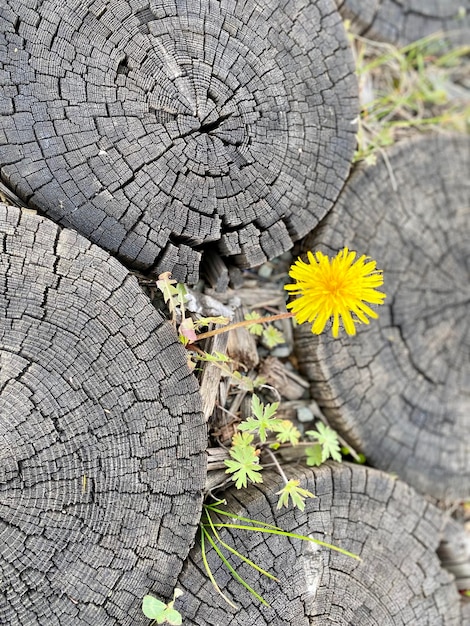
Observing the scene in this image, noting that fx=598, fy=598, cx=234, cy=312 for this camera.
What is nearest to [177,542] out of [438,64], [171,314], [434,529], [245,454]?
[245,454]

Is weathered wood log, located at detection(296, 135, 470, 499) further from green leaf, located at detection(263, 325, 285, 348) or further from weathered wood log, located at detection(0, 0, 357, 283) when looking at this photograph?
weathered wood log, located at detection(0, 0, 357, 283)

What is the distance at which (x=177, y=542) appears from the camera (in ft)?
6.74

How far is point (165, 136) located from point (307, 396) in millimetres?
1278

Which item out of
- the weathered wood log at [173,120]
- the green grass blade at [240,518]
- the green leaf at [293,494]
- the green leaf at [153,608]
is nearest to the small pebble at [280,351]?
the weathered wood log at [173,120]

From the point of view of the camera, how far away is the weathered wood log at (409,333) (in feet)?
8.43

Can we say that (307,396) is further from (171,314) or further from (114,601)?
(114,601)

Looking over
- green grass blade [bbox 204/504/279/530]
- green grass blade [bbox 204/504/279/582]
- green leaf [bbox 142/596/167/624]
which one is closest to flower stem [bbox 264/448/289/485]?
green grass blade [bbox 204/504/279/530]

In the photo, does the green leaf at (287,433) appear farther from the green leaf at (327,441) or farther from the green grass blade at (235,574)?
the green grass blade at (235,574)

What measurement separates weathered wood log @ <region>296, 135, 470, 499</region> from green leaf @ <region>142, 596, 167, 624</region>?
105cm

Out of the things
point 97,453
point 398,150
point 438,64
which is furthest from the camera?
point 438,64

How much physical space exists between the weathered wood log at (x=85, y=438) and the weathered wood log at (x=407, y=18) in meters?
1.76

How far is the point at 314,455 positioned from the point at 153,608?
83cm

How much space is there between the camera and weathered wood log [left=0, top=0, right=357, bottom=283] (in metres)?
1.98

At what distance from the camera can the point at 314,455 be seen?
239cm
